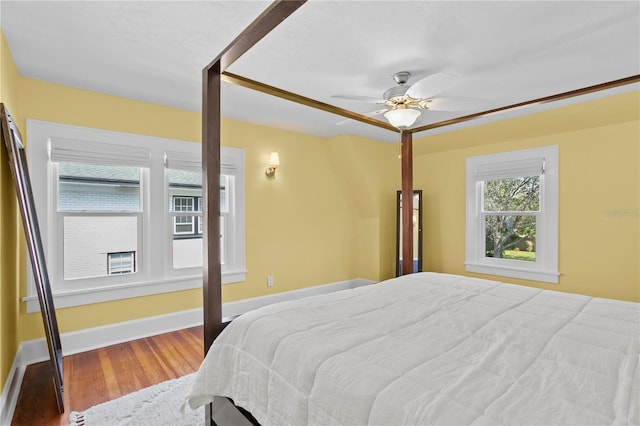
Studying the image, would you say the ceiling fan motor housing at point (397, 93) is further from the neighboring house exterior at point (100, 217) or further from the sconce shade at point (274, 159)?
the neighboring house exterior at point (100, 217)

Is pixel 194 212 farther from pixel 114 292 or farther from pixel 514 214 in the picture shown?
pixel 514 214

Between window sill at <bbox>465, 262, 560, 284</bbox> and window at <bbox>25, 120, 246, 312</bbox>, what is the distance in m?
3.07

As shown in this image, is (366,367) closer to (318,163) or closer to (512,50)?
(512,50)

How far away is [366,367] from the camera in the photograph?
110 cm

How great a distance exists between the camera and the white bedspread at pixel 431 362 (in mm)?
900

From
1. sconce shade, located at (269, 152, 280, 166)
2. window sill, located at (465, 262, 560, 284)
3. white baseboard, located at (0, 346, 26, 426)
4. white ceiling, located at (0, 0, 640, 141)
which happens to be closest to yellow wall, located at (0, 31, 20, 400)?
white baseboard, located at (0, 346, 26, 426)

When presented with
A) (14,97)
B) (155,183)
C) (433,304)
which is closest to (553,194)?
(433,304)

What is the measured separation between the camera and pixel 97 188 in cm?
307

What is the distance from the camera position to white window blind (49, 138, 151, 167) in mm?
2812

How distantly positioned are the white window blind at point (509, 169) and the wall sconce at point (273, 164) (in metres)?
2.53

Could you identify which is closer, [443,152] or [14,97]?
[14,97]

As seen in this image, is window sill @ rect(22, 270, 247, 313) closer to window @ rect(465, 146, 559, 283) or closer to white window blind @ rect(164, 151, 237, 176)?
white window blind @ rect(164, 151, 237, 176)

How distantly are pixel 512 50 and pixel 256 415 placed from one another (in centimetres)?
258

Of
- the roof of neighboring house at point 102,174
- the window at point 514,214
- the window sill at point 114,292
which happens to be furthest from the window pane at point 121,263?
the window at point 514,214
